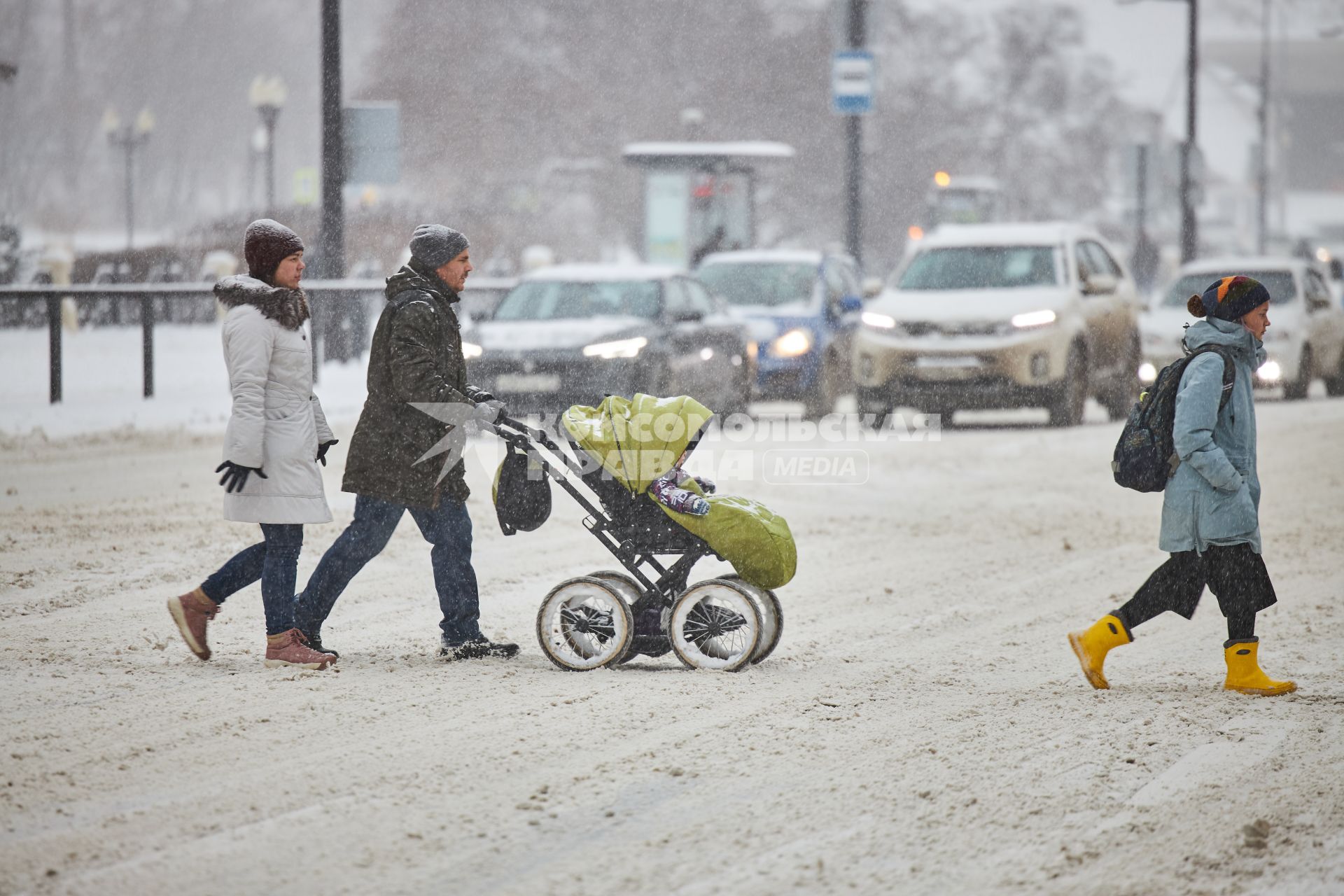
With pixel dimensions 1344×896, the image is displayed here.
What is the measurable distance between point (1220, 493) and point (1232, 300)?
625mm

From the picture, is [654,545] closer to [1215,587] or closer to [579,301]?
[1215,587]

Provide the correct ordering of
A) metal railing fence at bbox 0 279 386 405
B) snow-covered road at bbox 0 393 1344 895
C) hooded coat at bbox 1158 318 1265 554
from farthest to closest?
metal railing fence at bbox 0 279 386 405 < hooded coat at bbox 1158 318 1265 554 < snow-covered road at bbox 0 393 1344 895

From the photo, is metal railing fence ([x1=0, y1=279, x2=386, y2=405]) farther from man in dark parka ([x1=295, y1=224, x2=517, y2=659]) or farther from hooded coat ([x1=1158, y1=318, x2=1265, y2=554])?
hooded coat ([x1=1158, y1=318, x2=1265, y2=554])

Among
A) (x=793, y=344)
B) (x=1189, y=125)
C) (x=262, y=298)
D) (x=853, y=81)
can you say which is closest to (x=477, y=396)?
(x=262, y=298)

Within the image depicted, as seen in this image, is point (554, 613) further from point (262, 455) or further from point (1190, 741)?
point (1190, 741)

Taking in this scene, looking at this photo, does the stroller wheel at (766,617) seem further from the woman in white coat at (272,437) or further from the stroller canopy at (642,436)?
the woman in white coat at (272,437)

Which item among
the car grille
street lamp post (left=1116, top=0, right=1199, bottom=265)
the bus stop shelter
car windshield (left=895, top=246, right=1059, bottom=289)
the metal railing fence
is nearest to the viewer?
the car grille

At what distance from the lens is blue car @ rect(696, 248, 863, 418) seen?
1792 cm

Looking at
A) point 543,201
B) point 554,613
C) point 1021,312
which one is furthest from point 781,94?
point 554,613

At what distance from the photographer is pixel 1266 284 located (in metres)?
20.9

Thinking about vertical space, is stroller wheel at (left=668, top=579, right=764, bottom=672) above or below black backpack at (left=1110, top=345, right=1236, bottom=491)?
below

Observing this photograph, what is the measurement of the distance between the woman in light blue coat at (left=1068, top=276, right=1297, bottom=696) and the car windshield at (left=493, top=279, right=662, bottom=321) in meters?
10.1

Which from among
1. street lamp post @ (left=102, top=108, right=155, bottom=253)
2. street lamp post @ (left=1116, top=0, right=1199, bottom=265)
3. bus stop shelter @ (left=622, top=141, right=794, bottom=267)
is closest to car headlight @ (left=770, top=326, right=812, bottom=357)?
bus stop shelter @ (left=622, top=141, right=794, bottom=267)

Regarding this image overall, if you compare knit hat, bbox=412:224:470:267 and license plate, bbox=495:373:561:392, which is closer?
knit hat, bbox=412:224:470:267
